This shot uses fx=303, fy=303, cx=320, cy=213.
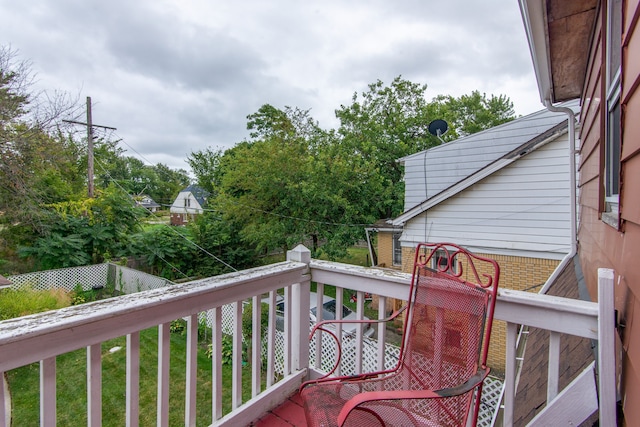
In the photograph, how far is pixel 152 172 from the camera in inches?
1078

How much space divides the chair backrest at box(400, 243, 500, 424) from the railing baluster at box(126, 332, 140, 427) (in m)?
1.02

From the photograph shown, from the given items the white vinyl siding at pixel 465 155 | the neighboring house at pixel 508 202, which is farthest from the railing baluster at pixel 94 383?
the white vinyl siding at pixel 465 155

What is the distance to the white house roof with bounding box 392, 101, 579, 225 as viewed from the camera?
5195mm

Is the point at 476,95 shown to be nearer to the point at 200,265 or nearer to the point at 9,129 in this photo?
the point at 200,265

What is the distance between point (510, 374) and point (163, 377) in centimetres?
128

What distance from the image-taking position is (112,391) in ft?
13.9

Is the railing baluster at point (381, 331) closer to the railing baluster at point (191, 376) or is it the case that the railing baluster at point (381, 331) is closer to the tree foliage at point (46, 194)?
the railing baluster at point (191, 376)

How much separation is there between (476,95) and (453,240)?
11024mm

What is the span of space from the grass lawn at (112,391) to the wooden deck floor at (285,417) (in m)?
2.81

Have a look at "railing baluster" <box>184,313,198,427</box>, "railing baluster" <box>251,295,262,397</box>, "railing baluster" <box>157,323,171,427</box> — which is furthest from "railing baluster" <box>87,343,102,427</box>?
"railing baluster" <box>251,295,262,397</box>

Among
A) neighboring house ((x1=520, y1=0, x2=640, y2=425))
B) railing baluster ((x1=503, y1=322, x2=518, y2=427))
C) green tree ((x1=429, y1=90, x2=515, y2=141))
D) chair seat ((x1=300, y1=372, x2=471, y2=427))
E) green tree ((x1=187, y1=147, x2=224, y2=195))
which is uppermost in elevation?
green tree ((x1=429, y1=90, x2=515, y2=141))

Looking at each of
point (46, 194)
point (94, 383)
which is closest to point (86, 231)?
point (46, 194)

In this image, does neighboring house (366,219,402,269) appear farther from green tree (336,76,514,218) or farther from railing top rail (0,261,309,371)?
railing top rail (0,261,309,371)

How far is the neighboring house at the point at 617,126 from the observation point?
72cm
